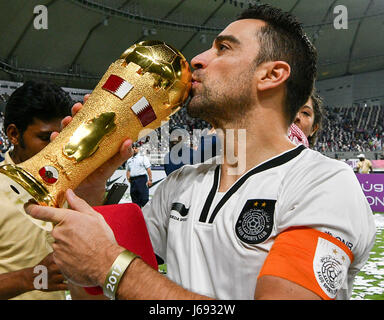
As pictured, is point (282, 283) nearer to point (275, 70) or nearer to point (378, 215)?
point (275, 70)

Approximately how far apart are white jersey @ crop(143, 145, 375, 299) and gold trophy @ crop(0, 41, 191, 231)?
0.29 meters

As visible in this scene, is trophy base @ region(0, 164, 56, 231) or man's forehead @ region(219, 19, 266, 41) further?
man's forehead @ region(219, 19, 266, 41)

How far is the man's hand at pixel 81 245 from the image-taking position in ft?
2.62

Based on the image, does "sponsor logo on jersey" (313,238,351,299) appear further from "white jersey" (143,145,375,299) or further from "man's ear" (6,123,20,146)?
"man's ear" (6,123,20,146)

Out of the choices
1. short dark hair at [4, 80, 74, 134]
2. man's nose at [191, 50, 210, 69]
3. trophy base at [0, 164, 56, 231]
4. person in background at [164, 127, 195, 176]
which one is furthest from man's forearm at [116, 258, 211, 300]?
person in background at [164, 127, 195, 176]

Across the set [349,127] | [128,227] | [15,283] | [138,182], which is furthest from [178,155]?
[349,127]

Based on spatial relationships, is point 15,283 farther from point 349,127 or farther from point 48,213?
point 349,127

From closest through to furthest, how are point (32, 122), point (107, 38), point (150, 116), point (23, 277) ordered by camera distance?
point (150, 116) → point (23, 277) → point (32, 122) → point (107, 38)

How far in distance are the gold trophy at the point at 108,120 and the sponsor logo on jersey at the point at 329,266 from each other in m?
0.50

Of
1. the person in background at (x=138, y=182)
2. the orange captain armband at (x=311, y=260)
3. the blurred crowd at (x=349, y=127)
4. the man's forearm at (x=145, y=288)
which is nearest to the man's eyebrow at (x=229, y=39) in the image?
the orange captain armband at (x=311, y=260)

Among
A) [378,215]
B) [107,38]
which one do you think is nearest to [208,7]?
[107,38]

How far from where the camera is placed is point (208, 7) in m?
19.4

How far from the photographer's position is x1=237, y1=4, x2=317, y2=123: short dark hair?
3.79 ft

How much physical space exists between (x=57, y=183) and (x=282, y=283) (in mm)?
553
